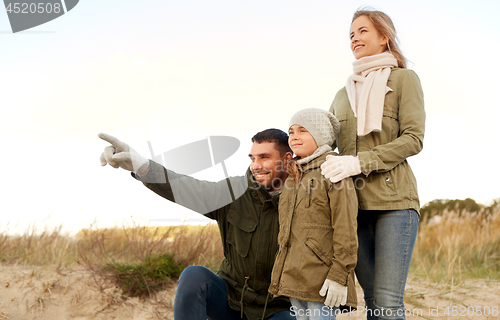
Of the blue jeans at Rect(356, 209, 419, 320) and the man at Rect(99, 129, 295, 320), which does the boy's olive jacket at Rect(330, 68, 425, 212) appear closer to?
the blue jeans at Rect(356, 209, 419, 320)

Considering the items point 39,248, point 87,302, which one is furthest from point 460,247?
point 39,248

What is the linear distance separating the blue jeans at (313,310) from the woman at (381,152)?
286 mm

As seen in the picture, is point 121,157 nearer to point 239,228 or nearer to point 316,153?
point 239,228

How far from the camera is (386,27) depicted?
2.42 metres

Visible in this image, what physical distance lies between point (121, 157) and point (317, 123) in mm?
1150

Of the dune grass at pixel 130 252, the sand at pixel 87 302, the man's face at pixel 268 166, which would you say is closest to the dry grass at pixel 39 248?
the dune grass at pixel 130 252

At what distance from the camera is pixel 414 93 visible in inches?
89.0

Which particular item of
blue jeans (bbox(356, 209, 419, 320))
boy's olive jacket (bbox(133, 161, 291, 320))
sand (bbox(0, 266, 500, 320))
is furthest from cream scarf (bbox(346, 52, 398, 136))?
sand (bbox(0, 266, 500, 320))

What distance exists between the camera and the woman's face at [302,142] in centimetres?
232

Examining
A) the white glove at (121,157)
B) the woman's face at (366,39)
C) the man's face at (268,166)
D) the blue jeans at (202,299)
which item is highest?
the woman's face at (366,39)

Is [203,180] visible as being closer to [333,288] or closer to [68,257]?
[333,288]

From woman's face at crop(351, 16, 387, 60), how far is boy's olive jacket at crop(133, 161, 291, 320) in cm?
105

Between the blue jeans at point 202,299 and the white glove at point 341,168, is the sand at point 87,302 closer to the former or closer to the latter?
the blue jeans at point 202,299

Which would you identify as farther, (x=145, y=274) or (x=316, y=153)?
(x=145, y=274)
